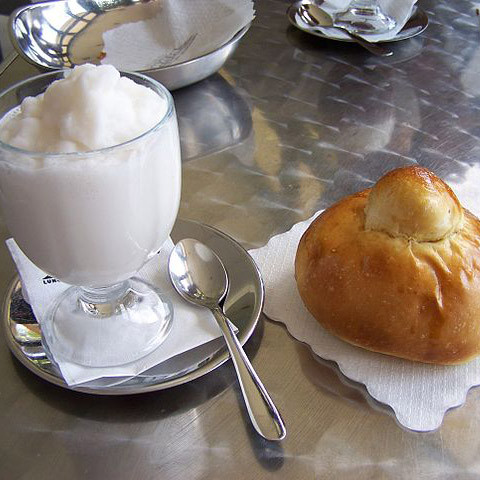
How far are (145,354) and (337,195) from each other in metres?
0.30

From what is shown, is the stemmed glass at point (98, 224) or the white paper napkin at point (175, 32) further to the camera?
→ the white paper napkin at point (175, 32)

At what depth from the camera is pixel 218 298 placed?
0.56 m

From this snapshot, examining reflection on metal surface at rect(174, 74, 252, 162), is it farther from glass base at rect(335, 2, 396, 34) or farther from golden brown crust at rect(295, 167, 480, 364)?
golden brown crust at rect(295, 167, 480, 364)

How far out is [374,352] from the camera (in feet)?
1.70

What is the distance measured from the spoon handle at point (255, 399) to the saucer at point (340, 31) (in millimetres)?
620

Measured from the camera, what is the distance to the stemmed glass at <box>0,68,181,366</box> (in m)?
0.44

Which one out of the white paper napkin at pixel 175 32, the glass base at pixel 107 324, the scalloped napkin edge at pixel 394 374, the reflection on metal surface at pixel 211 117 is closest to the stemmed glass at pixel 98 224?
the glass base at pixel 107 324

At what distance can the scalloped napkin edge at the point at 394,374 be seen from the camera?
1.59ft

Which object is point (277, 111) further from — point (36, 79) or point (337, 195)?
point (36, 79)

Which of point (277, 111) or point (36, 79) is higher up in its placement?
point (36, 79)

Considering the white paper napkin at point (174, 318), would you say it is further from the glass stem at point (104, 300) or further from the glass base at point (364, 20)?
the glass base at point (364, 20)

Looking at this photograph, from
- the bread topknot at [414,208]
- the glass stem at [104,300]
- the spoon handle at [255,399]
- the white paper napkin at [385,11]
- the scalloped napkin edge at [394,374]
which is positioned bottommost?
the white paper napkin at [385,11]

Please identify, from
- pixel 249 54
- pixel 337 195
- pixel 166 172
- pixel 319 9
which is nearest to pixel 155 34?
pixel 249 54

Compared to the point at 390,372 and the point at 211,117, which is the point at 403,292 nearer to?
the point at 390,372
